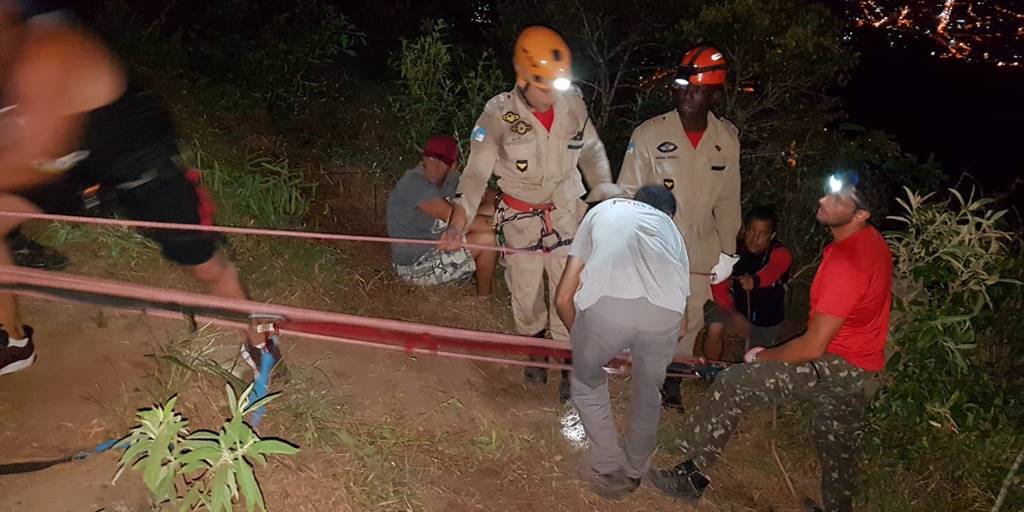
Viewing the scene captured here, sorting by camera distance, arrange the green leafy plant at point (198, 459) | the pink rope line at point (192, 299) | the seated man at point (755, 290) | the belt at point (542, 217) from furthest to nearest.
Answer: the seated man at point (755, 290) → the belt at point (542, 217) → the pink rope line at point (192, 299) → the green leafy plant at point (198, 459)

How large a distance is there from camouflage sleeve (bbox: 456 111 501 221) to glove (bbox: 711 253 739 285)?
4.94 feet

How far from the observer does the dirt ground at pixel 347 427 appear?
280 centimetres

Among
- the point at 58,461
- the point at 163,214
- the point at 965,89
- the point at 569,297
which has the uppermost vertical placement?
the point at 163,214

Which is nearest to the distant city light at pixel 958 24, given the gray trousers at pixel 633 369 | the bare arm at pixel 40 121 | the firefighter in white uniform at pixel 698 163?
the firefighter in white uniform at pixel 698 163

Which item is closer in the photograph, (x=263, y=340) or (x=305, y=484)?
(x=305, y=484)


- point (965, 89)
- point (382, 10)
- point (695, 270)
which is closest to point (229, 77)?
point (382, 10)

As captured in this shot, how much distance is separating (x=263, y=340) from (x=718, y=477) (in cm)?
256

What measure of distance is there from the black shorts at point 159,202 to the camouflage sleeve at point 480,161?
1369 millimetres

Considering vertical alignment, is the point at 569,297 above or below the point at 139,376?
above

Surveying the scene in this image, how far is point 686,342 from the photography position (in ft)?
14.5

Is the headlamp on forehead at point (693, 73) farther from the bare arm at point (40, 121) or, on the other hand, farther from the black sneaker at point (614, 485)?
the bare arm at point (40, 121)

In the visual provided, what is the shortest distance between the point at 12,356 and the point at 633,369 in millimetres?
2715

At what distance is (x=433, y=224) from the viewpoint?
200 inches

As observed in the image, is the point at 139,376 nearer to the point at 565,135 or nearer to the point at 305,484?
the point at 305,484
